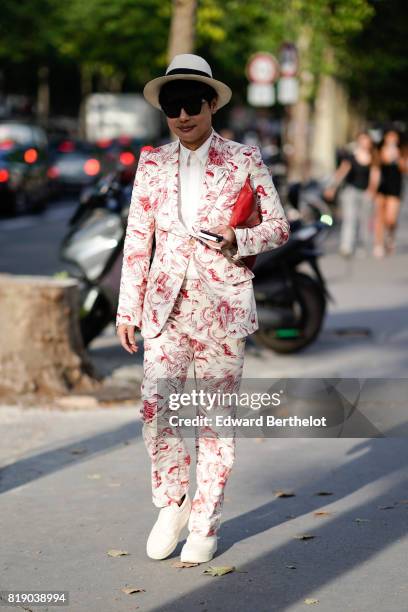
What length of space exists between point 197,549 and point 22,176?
22290 millimetres

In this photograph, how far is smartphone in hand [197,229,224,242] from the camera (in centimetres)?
482

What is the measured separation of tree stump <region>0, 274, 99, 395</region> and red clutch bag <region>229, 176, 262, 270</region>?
11.6 ft

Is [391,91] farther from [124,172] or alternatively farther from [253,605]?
[253,605]

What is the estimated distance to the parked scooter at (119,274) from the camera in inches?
367

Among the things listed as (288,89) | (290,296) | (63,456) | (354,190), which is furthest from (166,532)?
(288,89)

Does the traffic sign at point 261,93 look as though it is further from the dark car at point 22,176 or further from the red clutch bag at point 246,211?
the red clutch bag at point 246,211

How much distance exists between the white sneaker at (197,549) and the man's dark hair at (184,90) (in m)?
1.55

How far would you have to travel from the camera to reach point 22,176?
26.9 metres

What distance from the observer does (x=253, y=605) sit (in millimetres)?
4656

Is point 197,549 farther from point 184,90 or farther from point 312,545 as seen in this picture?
point 184,90

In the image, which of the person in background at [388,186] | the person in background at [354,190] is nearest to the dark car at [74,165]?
the person in background at [388,186]

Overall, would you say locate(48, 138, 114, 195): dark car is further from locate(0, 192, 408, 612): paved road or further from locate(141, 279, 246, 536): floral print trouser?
locate(141, 279, 246, 536): floral print trouser

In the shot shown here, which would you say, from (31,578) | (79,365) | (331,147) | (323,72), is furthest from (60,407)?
(331,147)

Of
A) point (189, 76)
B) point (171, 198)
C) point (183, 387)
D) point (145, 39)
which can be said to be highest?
point (145, 39)
